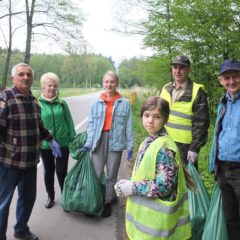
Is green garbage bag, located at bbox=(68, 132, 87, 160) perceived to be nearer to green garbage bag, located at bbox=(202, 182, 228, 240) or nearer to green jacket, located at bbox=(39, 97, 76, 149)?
green jacket, located at bbox=(39, 97, 76, 149)

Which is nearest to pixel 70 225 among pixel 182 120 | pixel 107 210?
pixel 107 210

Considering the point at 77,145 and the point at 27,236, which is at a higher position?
the point at 77,145

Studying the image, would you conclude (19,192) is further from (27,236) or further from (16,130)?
(16,130)

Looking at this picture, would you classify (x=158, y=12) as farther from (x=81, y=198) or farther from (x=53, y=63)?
(x=53, y=63)

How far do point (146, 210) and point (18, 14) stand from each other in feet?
71.6

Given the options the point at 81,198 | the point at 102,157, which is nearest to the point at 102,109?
the point at 102,157

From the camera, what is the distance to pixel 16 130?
3566 millimetres

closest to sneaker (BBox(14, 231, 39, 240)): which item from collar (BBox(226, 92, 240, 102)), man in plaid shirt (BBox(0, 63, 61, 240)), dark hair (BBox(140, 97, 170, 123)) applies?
man in plaid shirt (BBox(0, 63, 61, 240))

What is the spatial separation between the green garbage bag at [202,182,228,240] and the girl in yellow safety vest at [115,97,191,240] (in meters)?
0.33

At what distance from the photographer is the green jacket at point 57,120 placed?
15.6 feet

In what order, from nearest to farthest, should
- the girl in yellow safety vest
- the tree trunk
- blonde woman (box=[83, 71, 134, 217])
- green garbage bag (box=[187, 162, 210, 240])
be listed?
the girl in yellow safety vest
green garbage bag (box=[187, 162, 210, 240])
blonde woman (box=[83, 71, 134, 217])
the tree trunk

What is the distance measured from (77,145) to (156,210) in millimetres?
2393

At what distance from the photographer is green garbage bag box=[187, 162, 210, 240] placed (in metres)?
3.26

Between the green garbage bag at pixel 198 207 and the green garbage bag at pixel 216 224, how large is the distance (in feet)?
0.79
